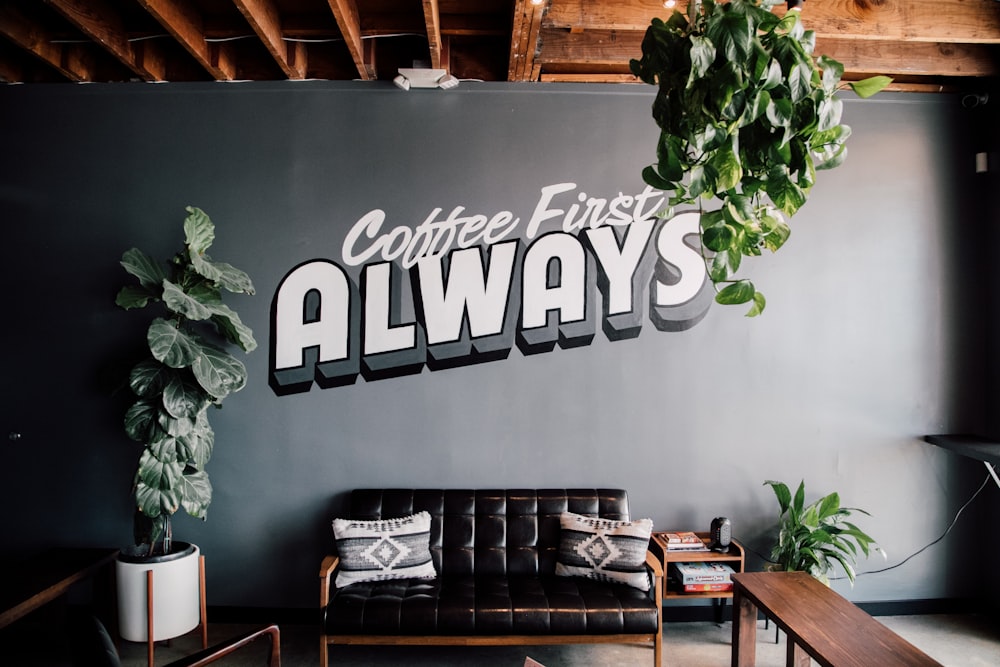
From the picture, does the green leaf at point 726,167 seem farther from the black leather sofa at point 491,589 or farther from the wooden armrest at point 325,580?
the wooden armrest at point 325,580

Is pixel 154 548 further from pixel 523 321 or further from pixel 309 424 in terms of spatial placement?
A: pixel 523 321

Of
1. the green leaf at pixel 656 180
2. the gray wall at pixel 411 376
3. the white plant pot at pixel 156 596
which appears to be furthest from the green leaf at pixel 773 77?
the white plant pot at pixel 156 596

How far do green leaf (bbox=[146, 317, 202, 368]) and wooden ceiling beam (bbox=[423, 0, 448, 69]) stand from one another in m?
2.10

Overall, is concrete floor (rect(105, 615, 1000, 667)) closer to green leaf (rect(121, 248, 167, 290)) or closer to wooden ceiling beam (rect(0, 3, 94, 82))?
green leaf (rect(121, 248, 167, 290))

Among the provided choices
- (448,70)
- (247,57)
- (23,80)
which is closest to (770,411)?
(448,70)

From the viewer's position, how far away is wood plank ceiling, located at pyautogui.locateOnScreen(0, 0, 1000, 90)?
3.44 m

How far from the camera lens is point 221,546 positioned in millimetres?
4051

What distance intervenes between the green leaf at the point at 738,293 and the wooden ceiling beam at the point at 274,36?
293 centimetres

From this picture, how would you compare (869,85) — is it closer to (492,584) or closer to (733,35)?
(733,35)

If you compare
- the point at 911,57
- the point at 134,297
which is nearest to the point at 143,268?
the point at 134,297

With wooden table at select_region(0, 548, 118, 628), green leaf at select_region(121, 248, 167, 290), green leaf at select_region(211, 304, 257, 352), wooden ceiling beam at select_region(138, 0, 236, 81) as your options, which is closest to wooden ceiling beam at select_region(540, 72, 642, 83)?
wooden ceiling beam at select_region(138, 0, 236, 81)

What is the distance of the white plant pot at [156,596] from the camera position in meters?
3.47

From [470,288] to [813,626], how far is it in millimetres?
2538

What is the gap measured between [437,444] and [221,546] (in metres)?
1.50
